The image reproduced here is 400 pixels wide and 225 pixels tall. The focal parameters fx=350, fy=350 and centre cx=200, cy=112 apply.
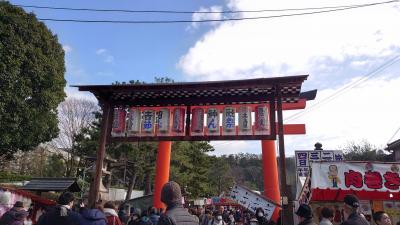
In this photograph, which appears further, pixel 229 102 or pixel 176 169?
pixel 176 169

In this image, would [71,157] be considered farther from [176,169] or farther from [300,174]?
[300,174]

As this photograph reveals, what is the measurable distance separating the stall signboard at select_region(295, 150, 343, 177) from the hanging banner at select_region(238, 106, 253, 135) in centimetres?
439

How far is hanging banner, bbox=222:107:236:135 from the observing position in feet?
41.3

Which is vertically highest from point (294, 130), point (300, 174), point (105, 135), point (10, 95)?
point (10, 95)

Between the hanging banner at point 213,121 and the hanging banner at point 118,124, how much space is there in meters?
3.27

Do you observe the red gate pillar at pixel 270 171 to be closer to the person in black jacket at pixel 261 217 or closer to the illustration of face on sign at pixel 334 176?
the person in black jacket at pixel 261 217

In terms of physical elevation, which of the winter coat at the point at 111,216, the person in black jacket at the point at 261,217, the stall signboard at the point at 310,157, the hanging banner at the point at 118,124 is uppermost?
the hanging banner at the point at 118,124

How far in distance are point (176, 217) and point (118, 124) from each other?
1040 centimetres

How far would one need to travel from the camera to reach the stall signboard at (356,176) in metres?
9.01

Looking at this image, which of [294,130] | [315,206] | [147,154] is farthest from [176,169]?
[315,206]

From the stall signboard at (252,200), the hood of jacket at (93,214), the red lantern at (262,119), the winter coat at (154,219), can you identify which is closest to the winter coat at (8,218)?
the hood of jacket at (93,214)

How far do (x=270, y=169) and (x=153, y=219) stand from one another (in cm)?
1040

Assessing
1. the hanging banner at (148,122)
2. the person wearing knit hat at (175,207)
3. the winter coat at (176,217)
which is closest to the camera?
the winter coat at (176,217)

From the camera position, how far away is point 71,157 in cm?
3456
